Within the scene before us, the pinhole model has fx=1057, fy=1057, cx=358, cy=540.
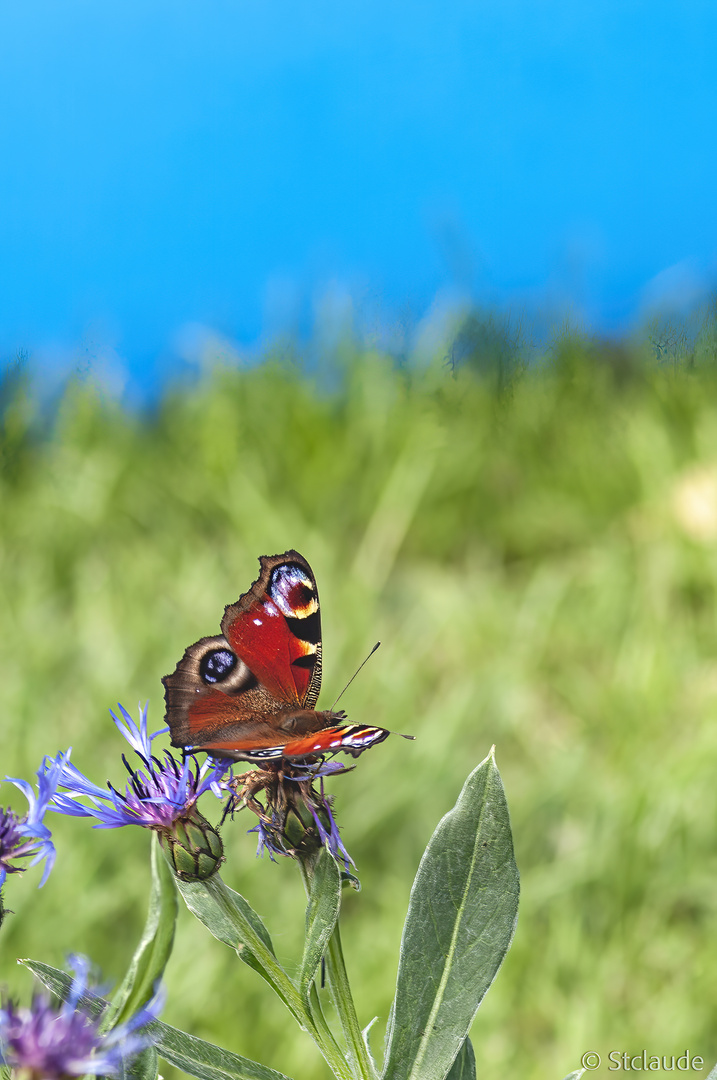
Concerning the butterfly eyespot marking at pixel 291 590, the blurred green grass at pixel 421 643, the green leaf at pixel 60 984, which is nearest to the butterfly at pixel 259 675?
the butterfly eyespot marking at pixel 291 590

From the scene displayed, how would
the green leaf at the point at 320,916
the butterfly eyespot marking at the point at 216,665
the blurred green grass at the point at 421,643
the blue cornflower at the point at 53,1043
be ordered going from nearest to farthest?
1. the blue cornflower at the point at 53,1043
2. the green leaf at the point at 320,916
3. the butterfly eyespot marking at the point at 216,665
4. the blurred green grass at the point at 421,643

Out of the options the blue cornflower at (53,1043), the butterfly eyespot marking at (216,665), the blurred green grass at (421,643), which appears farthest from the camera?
the blurred green grass at (421,643)

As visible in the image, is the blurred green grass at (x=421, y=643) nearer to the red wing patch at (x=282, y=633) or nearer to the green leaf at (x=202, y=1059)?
the red wing patch at (x=282, y=633)

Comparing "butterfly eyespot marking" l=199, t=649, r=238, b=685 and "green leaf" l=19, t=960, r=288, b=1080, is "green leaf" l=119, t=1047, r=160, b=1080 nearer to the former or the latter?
"green leaf" l=19, t=960, r=288, b=1080

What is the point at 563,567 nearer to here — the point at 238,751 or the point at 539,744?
the point at 539,744

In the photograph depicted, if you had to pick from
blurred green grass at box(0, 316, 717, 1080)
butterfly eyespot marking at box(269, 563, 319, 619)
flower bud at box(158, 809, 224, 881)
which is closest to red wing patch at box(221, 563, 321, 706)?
butterfly eyespot marking at box(269, 563, 319, 619)

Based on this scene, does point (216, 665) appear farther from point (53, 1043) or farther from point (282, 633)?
point (53, 1043)

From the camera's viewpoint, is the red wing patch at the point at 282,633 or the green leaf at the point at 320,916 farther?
the red wing patch at the point at 282,633
